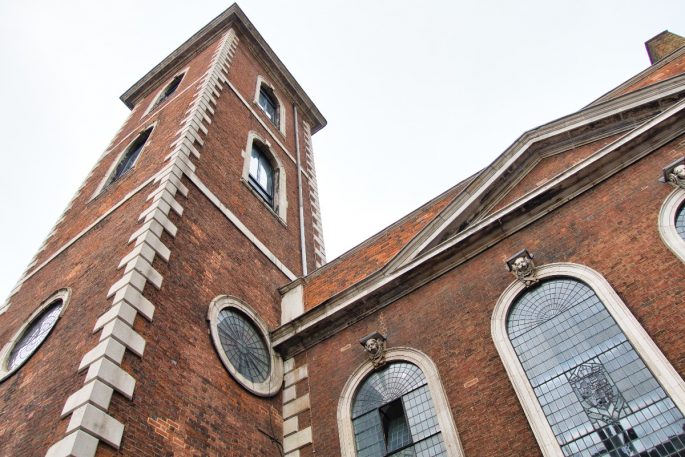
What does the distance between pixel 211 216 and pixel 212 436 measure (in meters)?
5.01

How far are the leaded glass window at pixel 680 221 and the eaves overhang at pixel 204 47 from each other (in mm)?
17500

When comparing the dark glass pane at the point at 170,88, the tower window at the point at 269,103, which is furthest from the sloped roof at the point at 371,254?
the dark glass pane at the point at 170,88

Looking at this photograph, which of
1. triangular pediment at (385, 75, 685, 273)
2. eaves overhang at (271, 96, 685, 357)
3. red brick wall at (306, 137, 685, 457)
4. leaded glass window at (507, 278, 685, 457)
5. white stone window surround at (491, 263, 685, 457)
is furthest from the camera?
triangular pediment at (385, 75, 685, 273)

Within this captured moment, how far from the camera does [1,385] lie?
A: 31.0ft

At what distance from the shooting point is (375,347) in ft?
32.9

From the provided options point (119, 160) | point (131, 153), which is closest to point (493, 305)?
point (119, 160)

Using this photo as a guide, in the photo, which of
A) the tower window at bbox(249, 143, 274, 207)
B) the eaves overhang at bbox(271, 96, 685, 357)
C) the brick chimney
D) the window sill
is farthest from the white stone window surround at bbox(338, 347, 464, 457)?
the brick chimney

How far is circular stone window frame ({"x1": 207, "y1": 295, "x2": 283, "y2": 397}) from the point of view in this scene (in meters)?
9.78

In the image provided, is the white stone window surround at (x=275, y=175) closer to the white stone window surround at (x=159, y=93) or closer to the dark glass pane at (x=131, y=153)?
the dark glass pane at (x=131, y=153)

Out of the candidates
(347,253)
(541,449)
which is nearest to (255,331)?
(347,253)

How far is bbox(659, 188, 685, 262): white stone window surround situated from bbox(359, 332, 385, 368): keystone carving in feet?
16.0

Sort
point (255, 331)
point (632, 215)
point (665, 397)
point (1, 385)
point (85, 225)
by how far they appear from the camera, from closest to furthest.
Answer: point (665, 397), point (632, 215), point (1, 385), point (255, 331), point (85, 225)

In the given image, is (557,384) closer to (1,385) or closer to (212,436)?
(212,436)

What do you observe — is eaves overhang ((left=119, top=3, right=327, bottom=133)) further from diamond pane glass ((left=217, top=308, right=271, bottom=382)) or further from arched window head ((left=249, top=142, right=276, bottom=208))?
diamond pane glass ((left=217, top=308, right=271, bottom=382))
